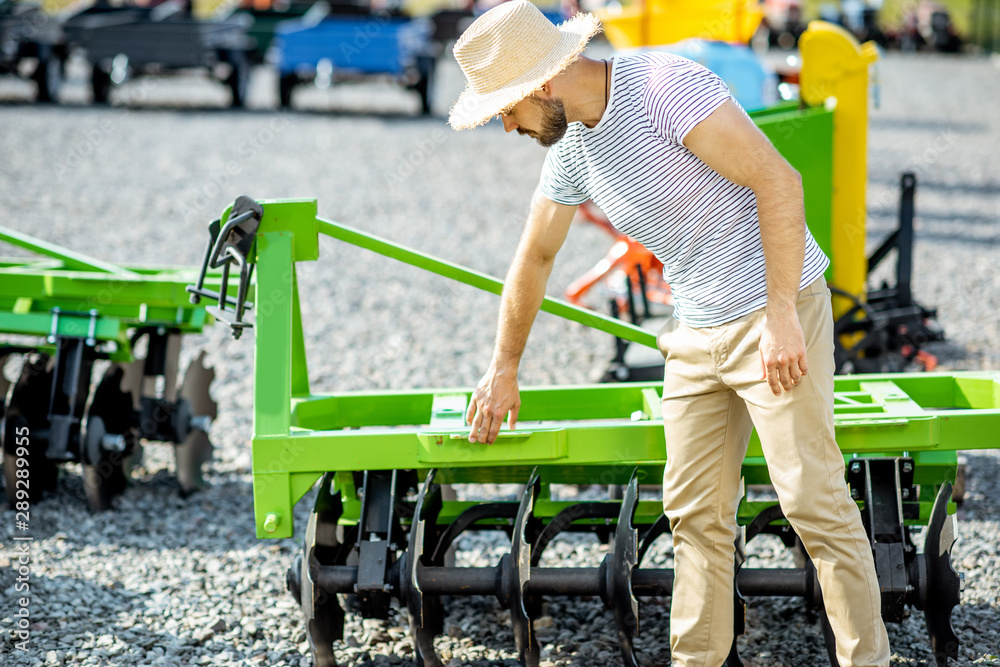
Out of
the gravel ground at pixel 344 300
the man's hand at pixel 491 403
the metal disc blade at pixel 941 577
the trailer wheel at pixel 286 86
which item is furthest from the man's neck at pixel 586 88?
the trailer wheel at pixel 286 86

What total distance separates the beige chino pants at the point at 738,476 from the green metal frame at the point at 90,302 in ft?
7.02

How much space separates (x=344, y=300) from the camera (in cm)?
737

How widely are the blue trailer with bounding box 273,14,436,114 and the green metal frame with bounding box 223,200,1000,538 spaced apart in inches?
442

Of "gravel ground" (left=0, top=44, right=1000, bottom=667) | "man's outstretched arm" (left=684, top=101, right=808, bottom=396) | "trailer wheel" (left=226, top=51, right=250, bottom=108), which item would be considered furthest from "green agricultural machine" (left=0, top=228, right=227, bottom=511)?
"trailer wheel" (left=226, top=51, right=250, bottom=108)

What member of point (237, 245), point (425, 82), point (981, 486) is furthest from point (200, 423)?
point (425, 82)

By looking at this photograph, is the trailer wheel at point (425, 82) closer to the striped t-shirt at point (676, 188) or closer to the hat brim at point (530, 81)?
the hat brim at point (530, 81)

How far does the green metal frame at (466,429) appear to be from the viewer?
2.91 metres

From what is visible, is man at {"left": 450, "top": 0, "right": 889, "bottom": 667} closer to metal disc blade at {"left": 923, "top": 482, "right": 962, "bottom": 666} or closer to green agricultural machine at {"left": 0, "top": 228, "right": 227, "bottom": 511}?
metal disc blade at {"left": 923, "top": 482, "right": 962, "bottom": 666}

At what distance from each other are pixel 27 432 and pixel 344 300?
3.29m

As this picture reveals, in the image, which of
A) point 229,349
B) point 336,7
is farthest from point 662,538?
point 336,7

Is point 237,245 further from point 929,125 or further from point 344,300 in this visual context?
point 929,125

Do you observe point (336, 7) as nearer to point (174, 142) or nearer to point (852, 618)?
point (174, 142)

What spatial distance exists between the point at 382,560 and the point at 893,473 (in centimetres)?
151

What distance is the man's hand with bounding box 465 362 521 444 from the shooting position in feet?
9.48
